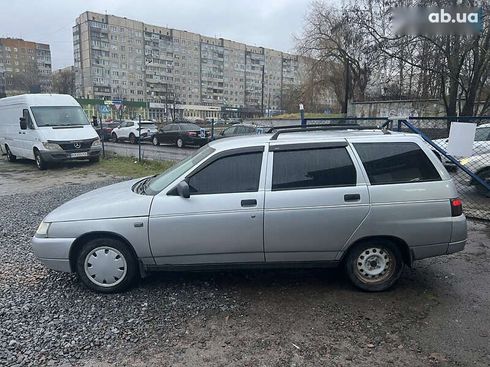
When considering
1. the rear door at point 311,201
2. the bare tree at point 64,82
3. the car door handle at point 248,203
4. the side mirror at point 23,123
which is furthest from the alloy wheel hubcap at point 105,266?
the bare tree at point 64,82

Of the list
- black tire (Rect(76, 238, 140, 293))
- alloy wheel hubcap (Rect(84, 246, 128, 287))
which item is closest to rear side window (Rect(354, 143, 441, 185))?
black tire (Rect(76, 238, 140, 293))

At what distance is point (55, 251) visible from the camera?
11.6ft

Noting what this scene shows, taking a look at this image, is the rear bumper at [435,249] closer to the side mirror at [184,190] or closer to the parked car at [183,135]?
the side mirror at [184,190]

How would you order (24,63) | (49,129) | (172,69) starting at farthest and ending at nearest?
(172,69), (24,63), (49,129)

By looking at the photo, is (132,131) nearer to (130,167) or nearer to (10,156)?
(10,156)

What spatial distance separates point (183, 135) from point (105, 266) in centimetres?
1732

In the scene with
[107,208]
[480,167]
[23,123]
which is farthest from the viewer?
[23,123]

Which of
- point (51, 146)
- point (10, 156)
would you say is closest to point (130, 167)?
point (51, 146)

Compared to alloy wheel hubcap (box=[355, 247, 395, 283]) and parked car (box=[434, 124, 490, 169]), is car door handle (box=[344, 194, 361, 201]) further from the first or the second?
parked car (box=[434, 124, 490, 169])

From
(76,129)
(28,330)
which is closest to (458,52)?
(76,129)

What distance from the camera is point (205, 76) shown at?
93250mm

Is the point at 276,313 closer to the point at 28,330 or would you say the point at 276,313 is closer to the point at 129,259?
the point at 129,259

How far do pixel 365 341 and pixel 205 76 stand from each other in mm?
95599

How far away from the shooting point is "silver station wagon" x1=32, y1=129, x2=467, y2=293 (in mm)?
3416
